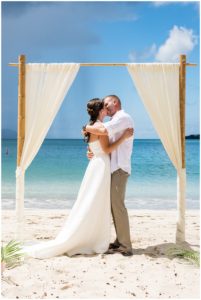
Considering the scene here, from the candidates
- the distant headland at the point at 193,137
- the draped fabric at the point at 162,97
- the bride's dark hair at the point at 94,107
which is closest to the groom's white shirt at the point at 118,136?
the bride's dark hair at the point at 94,107

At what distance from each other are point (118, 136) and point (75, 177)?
748 inches

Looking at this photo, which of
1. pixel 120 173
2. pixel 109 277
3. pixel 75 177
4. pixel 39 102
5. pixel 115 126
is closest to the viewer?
pixel 109 277

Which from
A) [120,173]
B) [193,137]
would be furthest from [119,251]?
[193,137]

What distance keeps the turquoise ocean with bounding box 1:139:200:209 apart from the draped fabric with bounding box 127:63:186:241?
6.15 metres

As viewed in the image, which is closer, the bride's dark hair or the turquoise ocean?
the bride's dark hair

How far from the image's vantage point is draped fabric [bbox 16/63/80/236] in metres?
5.39

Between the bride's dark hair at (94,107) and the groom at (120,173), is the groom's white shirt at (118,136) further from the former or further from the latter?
the bride's dark hair at (94,107)

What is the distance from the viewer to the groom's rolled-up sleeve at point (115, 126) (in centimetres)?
500

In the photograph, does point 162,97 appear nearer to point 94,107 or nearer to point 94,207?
point 94,107

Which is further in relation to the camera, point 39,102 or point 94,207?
point 39,102

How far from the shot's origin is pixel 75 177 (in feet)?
78.9

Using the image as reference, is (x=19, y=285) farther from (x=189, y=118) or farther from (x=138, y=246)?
(x=189, y=118)

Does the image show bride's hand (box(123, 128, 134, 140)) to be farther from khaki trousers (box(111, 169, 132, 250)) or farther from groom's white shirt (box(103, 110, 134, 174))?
khaki trousers (box(111, 169, 132, 250))

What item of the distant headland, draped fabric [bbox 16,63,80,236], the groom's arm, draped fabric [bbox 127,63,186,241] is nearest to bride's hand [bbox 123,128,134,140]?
the groom's arm
